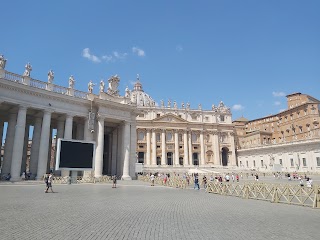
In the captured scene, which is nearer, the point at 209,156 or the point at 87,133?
the point at 87,133

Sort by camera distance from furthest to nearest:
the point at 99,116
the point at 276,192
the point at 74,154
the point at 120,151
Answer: the point at 120,151 → the point at 99,116 → the point at 74,154 → the point at 276,192

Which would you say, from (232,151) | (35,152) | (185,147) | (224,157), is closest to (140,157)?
(185,147)

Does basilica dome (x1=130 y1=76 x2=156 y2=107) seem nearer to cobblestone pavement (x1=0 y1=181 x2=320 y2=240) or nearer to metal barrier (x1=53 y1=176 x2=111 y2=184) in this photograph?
metal barrier (x1=53 y1=176 x2=111 y2=184)

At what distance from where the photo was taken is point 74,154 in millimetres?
27344

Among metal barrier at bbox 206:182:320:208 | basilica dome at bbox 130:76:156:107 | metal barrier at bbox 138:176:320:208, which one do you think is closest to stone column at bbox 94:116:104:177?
metal barrier at bbox 138:176:320:208

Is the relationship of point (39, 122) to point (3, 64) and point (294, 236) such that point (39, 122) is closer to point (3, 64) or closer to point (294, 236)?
point (3, 64)

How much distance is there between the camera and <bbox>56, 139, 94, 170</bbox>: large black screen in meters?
26.3

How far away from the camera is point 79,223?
28.0ft

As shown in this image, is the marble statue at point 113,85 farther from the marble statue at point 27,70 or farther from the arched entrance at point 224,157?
the arched entrance at point 224,157

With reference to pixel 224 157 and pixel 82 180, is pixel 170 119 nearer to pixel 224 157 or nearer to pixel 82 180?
pixel 224 157

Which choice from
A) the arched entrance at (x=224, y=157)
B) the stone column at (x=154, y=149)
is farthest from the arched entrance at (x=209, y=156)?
the stone column at (x=154, y=149)

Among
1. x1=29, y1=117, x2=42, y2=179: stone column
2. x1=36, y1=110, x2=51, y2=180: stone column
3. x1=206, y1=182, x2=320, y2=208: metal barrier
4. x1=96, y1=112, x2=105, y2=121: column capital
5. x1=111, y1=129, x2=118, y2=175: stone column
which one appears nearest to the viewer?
x1=206, y1=182, x2=320, y2=208: metal barrier

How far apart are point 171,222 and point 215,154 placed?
7971 centimetres

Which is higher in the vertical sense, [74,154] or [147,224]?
[74,154]
